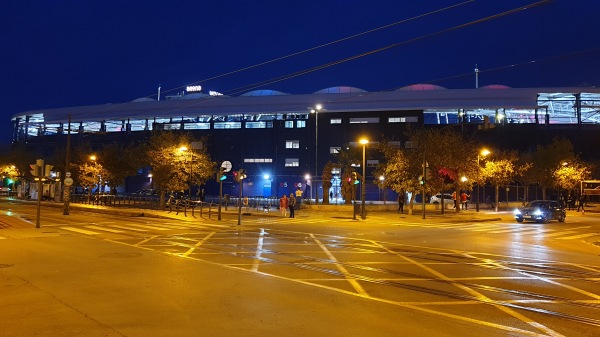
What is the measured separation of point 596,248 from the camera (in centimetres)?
1873

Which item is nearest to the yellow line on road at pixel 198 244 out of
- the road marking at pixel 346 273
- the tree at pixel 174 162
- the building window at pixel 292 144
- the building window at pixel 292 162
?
the road marking at pixel 346 273

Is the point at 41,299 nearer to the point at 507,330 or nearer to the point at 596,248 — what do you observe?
the point at 507,330

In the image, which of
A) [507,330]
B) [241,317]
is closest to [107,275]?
[241,317]

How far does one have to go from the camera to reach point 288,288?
30.7ft

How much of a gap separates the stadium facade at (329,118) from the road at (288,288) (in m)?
57.2

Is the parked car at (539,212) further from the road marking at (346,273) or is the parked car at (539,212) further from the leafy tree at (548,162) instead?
the leafy tree at (548,162)

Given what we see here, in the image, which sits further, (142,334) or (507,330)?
(507,330)

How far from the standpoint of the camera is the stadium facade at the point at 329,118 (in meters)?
75.9

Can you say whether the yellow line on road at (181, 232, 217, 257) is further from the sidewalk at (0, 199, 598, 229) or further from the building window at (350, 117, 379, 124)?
the building window at (350, 117, 379, 124)

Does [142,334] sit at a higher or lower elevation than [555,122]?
lower

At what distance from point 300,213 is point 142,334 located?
31.9 metres

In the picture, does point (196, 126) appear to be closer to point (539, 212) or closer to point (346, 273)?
point (539, 212)

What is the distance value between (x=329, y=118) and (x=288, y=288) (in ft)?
227

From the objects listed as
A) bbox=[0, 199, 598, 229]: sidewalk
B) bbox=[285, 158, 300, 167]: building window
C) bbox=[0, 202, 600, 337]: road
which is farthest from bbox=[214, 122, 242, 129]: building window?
bbox=[0, 202, 600, 337]: road
